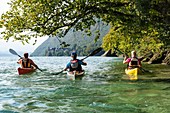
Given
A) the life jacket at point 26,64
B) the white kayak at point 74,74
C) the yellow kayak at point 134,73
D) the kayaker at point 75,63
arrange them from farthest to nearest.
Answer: the life jacket at point 26,64
the yellow kayak at point 134,73
the kayaker at point 75,63
the white kayak at point 74,74

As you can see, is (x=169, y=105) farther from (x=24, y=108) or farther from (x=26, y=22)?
(x=26, y=22)

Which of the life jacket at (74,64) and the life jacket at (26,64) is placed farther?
the life jacket at (26,64)

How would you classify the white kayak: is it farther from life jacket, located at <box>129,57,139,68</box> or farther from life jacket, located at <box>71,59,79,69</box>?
life jacket, located at <box>129,57,139,68</box>

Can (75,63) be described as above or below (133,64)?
above

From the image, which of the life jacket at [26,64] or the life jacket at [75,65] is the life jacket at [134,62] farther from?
the life jacket at [26,64]

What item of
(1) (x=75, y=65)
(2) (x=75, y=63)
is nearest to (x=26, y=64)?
(1) (x=75, y=65)

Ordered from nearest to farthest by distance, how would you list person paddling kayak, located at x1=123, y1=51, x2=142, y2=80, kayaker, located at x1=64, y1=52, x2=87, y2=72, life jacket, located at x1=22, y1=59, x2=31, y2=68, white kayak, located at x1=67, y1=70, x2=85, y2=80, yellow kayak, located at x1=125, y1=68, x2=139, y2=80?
white kayak, located at x1=67, y1=70, x2=85, y2=80 → kayaker, located at x1=64, y1=52, x2=87, y2=72 → yellow kayak, located at x1=125, y1=68, x2=139, y2=80 → person paddling kayak, located at x1=123, y1=51, x2=142, y2=80 → life jacket, located at x1=22, y1=59, x2=31, y2=68

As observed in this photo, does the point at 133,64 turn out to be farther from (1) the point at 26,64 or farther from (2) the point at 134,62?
(1) the point at 26,64

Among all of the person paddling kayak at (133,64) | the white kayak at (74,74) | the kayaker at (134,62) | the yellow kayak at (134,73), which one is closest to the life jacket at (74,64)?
the white kayak at (74,74)

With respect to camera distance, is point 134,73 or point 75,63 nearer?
point 75,63

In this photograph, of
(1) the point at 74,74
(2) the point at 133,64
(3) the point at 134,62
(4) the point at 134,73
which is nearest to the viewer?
(1) the point at 74,74

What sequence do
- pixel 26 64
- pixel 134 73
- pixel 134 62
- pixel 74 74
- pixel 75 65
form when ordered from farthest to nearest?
pixel 26 64
pixel 134 62
pixel 134 73
pixel 75 65
pixel 74 74

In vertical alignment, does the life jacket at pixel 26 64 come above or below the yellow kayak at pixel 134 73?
above

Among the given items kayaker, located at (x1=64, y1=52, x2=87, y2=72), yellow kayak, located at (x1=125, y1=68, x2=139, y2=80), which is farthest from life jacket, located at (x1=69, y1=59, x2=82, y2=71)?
yellow kayak, located at (x1=125, y1=68, x2=139, y2=80)
